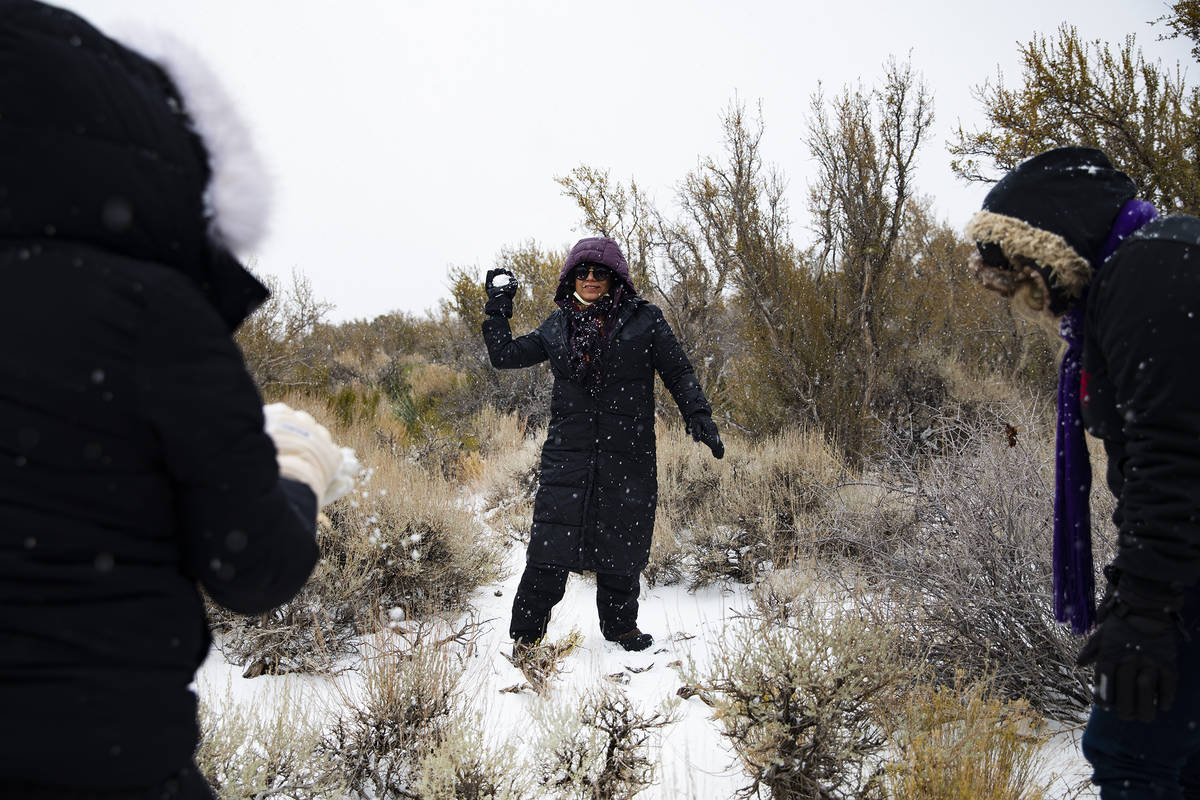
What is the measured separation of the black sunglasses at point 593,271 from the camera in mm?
3189

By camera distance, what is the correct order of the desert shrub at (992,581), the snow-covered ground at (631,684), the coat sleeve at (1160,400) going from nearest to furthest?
1. the coat sleeve at (1160,400)
2. the snow-covered ground at (631,684)
3. the desert shrub at (992,581)

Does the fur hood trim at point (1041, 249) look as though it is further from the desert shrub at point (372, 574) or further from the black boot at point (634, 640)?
the desert shrub at point (372, 574)

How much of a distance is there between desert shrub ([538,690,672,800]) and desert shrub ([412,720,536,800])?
105 millimetres

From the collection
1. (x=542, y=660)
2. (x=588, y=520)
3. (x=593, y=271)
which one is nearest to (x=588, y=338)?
(x=593, y=271)

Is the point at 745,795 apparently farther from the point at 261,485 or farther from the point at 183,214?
the point at 183,214

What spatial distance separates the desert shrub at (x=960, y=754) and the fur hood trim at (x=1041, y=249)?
112cm

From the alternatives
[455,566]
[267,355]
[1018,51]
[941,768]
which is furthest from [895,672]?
[267,355]

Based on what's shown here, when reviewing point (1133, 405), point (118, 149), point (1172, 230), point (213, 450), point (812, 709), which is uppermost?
point (1172, 230)

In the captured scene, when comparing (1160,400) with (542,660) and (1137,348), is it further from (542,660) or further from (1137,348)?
(542,660)

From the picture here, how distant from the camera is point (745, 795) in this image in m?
2.06

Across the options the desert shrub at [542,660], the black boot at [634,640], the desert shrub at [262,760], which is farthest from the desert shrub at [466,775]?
the black boot at [634,640]

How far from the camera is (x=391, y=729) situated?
229 centimetres

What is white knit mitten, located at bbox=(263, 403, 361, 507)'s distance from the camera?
95cm

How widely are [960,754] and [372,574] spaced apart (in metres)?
2.76
